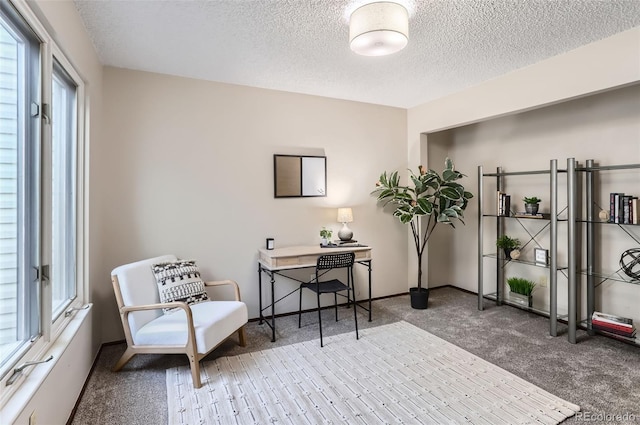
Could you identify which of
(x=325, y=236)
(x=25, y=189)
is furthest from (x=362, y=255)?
(x=25, y=189)

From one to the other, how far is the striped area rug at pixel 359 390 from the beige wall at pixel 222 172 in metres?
1.20

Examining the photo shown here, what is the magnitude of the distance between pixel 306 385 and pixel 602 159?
11.8 feet

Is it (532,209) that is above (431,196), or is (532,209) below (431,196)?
below

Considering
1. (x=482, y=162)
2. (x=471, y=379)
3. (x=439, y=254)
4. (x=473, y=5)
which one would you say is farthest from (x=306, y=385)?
(x=482, y=162)

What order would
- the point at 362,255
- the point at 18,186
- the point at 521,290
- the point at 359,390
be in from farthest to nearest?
the point at 521,290
the point at 362,255
the point at 359,390
the point at 18,186

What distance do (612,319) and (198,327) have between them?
3682 millimetres

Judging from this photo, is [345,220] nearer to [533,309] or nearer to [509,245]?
[509,245]

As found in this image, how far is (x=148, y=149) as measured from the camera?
340 centimetres

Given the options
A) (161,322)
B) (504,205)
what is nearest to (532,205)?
(504,205)

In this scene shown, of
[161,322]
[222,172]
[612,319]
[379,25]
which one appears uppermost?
[379,25]

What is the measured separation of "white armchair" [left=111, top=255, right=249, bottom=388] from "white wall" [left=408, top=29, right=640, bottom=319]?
3.38 meters

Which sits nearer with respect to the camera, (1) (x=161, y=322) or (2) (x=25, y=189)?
(2) (x=25, y=189)

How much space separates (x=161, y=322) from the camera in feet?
8.95

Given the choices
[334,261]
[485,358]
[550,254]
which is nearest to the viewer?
[485,358]
